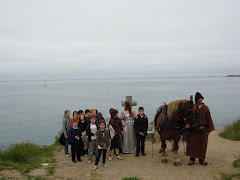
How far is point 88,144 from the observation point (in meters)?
8.29

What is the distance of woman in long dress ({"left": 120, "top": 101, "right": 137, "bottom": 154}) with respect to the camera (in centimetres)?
838

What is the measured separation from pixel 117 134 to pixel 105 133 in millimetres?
844

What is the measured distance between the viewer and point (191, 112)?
6.52m

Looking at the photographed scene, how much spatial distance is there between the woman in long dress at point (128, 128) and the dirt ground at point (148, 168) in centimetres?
33

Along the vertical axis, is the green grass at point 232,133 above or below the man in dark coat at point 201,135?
below

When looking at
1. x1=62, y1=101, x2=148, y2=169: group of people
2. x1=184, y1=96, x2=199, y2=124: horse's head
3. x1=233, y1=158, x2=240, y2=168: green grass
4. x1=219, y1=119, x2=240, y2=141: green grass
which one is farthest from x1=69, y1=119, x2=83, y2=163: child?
x1=219, y1=119, x2=240, y2=141: green grass

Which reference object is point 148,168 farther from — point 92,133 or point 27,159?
point 27,159

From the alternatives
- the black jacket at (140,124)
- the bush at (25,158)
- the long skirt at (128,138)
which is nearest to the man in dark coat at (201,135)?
Answer: the black jacket at (140,124)

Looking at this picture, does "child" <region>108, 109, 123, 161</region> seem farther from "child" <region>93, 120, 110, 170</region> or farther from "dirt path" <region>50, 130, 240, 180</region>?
"child" <region>93, 120, 110, 170</region>

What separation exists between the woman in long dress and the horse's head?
227cm

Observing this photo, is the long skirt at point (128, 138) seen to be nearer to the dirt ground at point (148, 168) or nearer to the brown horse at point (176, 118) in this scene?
the dirt ground at point (148, 168)

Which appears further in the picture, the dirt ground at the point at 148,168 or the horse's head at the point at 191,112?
the horse's head at the point at 191,112

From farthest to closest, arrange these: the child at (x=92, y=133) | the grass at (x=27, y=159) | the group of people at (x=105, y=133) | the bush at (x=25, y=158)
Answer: the child at (x=92, y=133)
the group of people at (x=105, y=133)
the bush at (x=25, y=158)
the grass at (x=27, y=159)

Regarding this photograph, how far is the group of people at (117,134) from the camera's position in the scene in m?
7.01
